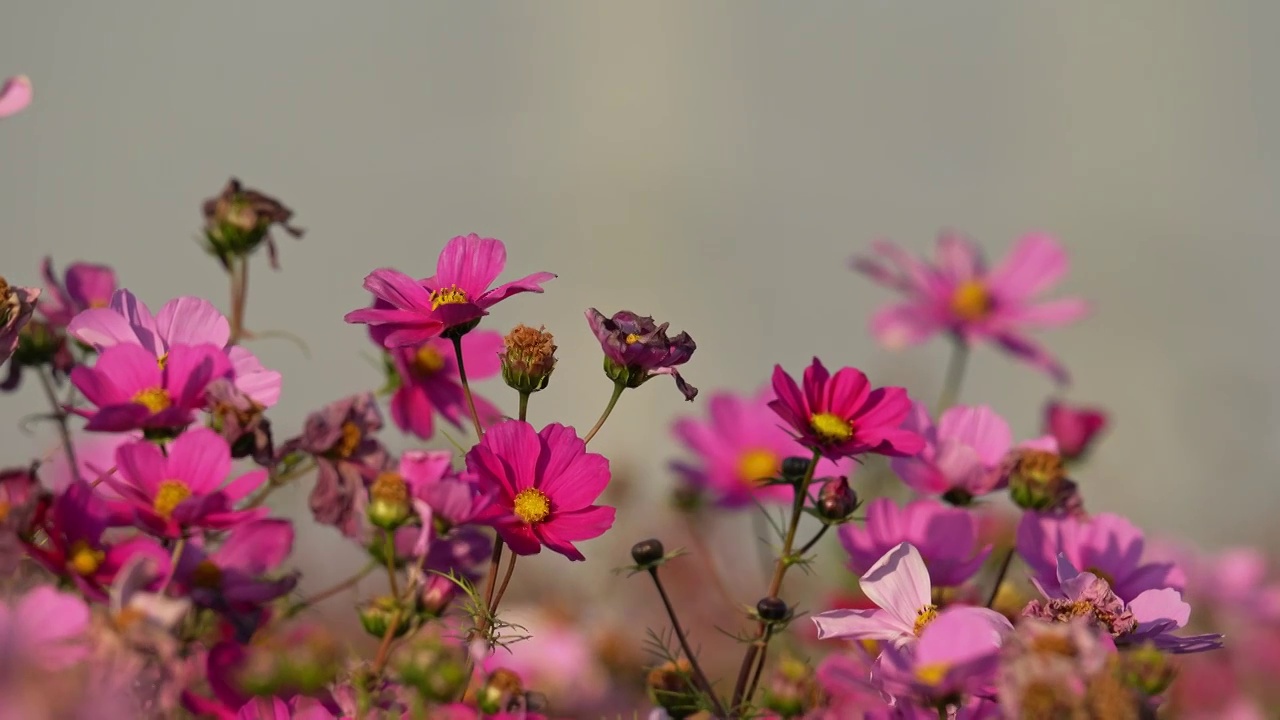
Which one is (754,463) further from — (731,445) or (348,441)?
(348,441)

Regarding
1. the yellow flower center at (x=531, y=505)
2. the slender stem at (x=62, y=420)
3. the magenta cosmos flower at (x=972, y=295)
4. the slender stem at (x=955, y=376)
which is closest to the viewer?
the yellow flower center at (x=531, y=505)

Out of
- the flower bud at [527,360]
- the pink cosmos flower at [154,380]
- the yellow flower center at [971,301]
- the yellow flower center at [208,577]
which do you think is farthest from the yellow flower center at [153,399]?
the yellow flower center at [971,301]

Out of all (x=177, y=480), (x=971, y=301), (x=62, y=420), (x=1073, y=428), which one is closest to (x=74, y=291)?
(x=62, y=420)

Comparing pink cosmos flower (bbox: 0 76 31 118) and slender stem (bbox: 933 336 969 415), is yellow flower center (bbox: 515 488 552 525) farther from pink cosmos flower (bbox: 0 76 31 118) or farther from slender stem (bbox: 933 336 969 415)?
slender stem (bbox: 933 336 969 415)

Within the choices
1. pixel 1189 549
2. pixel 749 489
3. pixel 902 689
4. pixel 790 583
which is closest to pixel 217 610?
pixel 902 689

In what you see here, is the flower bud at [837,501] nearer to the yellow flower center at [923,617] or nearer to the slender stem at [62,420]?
the yellow flower center at [923,617]

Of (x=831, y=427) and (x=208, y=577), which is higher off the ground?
(x=831, y=427)

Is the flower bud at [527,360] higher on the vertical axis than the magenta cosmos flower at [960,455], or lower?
higher
